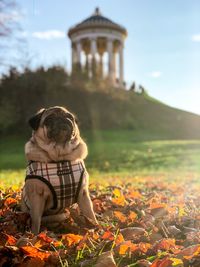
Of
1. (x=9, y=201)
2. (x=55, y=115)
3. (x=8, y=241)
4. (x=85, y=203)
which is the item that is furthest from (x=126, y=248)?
(x=9, y=201)

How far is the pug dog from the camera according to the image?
13.5 feet

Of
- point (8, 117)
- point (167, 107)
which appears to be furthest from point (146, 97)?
point (8, 117)

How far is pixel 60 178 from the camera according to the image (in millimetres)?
4168

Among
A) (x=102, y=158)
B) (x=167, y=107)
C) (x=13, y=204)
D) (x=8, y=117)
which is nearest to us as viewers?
(x=13, y=204)

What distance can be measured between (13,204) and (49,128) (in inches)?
46.4

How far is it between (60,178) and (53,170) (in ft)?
0.32

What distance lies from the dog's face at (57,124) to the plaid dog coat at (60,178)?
0.25 m

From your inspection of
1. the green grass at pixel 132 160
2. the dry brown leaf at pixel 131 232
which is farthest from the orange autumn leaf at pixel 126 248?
the green grass at pixel 132 160

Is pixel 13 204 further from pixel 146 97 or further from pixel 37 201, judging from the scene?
pixel 146 97

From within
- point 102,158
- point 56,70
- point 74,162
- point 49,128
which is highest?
point 56,70

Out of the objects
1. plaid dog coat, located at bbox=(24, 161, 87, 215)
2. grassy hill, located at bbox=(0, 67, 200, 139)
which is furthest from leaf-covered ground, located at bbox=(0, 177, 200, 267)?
grassy hill, located at bbox=(0, 67, 200, 139)

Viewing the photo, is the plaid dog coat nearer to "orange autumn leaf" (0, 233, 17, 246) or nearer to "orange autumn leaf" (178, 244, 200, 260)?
"orange autumn leaf" (0, 233, 17, 246)

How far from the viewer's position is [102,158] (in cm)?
2277

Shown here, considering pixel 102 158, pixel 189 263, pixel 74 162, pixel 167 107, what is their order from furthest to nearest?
pixel 167 107 → pixel 102 158 → pixel 74 162 → pixel 189 263
